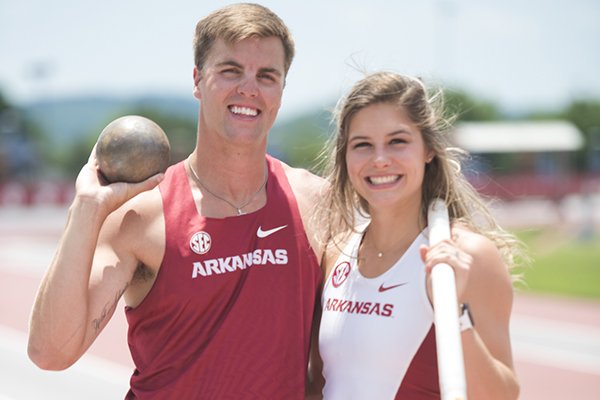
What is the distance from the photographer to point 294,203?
10.8ft

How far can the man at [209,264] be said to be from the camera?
2791 mm

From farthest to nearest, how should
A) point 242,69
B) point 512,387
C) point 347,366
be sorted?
point 242,69
point 347,366
point 512,387

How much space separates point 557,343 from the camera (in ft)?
34.2

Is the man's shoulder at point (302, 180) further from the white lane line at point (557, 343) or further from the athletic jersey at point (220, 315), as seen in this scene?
the white lane line at point (557, 343)

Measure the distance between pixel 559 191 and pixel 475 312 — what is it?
Answer: 116 ft

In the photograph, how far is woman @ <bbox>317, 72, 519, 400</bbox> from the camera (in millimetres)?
2674

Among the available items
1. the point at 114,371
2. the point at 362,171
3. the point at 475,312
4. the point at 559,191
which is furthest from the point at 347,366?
the point at 559,191

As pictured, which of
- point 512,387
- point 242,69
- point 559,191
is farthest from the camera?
point 559,191

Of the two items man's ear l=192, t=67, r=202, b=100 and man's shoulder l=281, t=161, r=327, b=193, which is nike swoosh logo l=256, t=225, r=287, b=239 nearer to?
man's shoulder l=281, t=161, r=327, b=193

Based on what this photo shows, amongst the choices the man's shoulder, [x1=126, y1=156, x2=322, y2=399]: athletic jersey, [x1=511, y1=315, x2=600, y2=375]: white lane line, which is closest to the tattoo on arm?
[x1=126, y1=156, x2=322, y2=399]: athletic jersey

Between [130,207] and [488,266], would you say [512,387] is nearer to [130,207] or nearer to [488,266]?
[488,266]

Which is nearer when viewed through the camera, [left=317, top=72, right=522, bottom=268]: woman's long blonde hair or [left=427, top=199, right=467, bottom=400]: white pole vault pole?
[left=427, top=199, right=467, bottom=400]: white pole vault pole

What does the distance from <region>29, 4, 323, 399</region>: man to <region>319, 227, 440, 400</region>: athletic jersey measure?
0.58 ft

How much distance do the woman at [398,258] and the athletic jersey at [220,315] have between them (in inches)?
6.8
